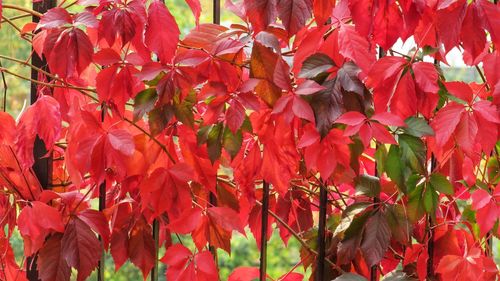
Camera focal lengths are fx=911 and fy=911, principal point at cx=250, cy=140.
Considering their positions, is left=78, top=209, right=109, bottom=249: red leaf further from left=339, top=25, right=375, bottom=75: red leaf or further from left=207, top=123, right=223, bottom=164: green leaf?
left=339, top=25, right=375, bottom=75: red leaf

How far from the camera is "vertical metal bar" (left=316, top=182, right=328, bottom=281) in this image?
1.43 m

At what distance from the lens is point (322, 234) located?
1.44 meters

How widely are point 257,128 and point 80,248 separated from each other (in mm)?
326

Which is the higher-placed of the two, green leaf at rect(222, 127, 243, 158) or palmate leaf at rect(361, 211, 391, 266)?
green leaf at rect(222, 127, 243, 158)

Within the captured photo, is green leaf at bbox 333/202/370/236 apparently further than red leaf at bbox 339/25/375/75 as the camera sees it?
Yes

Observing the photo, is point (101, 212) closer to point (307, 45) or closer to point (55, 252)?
point (55, 252)

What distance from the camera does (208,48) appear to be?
1.32 meters

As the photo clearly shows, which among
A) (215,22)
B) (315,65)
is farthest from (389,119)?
(215,22)

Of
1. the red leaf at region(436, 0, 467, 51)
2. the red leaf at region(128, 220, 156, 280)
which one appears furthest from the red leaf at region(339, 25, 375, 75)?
the red leaf at region(128, 220, 156, 280)

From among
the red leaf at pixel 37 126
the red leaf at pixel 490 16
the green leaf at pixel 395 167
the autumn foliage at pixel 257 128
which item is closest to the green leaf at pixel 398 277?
the autumn foliage at pixel 257 128

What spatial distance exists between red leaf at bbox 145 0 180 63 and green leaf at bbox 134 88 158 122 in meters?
0.06

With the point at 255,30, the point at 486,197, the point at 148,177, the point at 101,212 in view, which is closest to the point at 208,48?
the point at 255,30

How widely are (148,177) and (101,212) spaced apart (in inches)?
5.4

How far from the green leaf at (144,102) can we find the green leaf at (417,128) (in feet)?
1.19
